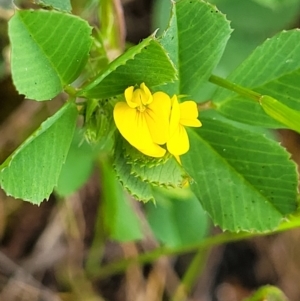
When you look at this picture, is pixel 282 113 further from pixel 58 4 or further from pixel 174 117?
pixel 58 4

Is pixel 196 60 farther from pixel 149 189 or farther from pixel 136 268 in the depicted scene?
pixel 136 268

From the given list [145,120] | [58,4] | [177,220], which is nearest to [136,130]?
[145,120]

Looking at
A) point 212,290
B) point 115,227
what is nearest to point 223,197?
point 115,227

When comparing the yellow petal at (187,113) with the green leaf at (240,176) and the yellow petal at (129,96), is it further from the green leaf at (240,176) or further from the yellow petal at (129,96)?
the green leaf at (240,176)

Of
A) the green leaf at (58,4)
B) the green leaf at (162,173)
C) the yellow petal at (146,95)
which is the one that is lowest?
the green leaf at (162,173)

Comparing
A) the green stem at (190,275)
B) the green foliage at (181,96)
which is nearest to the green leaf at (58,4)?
the green foliage at (181,96)
